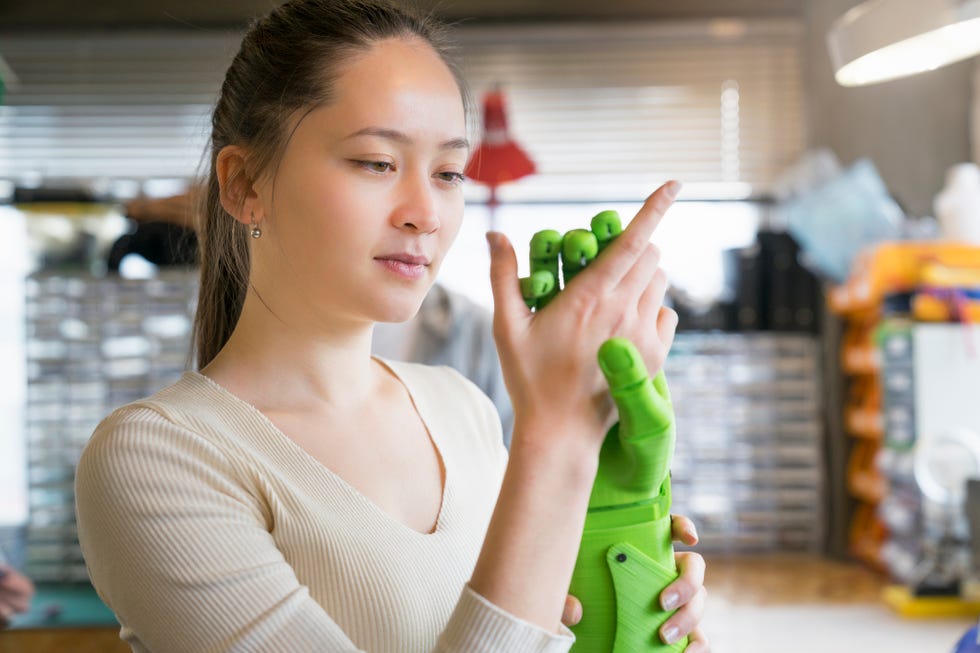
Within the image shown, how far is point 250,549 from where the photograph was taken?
757 millimetres

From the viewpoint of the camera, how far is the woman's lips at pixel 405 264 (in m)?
0.85

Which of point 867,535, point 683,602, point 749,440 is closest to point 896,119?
point 749,440

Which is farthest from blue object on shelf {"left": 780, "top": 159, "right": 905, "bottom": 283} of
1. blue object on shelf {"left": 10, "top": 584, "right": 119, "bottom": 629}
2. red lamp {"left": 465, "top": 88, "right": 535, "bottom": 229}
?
blue object on shelf {"left": 10, "top": 584, "right": 119, "bottom": 629}

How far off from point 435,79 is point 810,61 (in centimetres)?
499

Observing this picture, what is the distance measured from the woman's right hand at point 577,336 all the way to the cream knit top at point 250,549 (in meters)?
0.09

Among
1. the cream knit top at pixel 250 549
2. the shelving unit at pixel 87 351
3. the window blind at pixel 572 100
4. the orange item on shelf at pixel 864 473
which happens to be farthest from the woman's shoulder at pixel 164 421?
the window blind at pixel 572 100

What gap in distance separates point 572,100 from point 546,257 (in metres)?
4.91

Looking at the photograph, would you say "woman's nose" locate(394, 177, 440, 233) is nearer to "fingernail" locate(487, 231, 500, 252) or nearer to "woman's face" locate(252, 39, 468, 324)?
"woman's face" locate(252, 39, 468, 324)

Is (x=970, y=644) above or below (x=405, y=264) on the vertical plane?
below

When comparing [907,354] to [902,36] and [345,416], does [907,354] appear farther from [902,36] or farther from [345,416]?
[345,416]

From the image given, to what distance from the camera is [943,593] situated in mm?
3799

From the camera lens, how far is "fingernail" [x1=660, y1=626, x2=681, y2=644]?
0.77 meters

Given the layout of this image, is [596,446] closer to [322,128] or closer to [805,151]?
[322,128]

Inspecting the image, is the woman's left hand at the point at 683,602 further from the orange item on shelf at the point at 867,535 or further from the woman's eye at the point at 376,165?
the orange item on shelf at the point at 867,535
